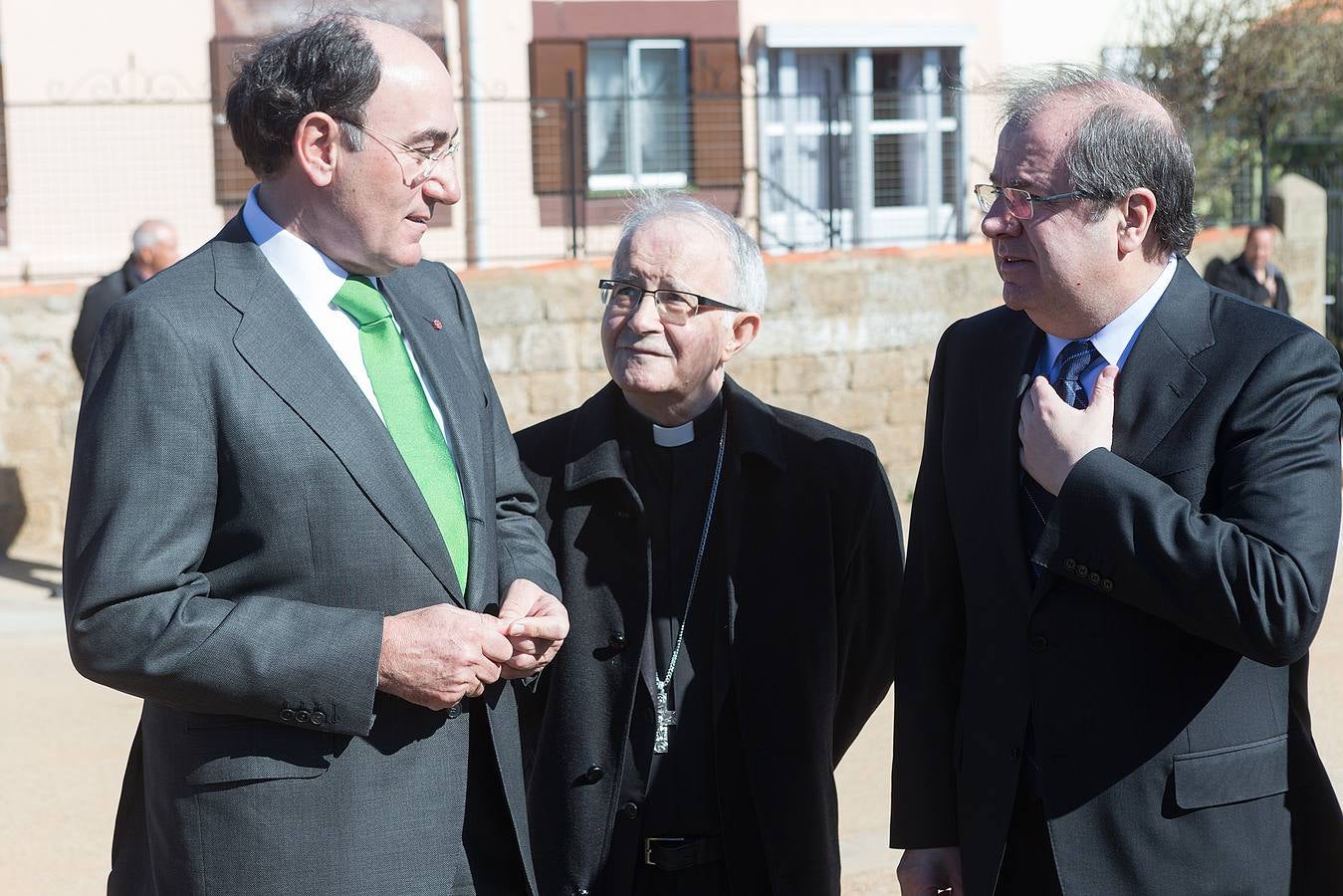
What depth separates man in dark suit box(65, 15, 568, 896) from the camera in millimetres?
2303

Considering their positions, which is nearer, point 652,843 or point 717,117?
point 652,843

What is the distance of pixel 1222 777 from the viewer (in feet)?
8.11

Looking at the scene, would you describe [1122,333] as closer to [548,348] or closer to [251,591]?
[251,591]

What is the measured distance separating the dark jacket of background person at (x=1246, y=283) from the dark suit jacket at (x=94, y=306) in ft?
24.6

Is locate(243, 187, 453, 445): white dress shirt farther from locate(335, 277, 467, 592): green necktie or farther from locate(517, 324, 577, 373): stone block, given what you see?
locate(517, 324, 577, 373): stone block

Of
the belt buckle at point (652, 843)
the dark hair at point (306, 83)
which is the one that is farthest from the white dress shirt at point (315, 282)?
the belt buckle at point (652, 843)

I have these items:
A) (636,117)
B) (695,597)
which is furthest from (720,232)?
(636,117)

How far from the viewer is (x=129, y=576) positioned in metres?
2.27

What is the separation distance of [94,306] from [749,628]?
22.1 ft

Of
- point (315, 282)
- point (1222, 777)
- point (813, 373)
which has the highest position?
point (315, 282)

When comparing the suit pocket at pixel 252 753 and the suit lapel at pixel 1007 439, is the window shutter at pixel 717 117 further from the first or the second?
the suit pocket at pixel 252 753

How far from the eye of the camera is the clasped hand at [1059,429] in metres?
2.46

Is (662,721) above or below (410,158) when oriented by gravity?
below

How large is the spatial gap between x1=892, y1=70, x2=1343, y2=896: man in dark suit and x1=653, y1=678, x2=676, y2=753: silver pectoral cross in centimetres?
61
